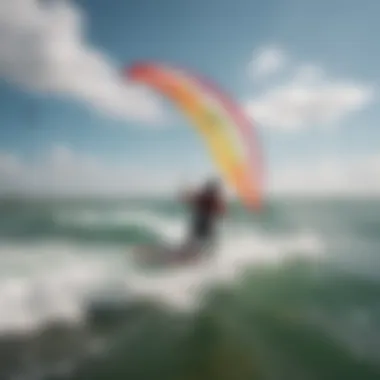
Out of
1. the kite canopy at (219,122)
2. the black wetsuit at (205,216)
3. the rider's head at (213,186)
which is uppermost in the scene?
the kite canopy at (219,122)

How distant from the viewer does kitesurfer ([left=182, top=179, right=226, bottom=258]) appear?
1.96m

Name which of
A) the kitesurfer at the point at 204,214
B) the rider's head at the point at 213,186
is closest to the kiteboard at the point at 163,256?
the kitesurfer at the point at 204,214

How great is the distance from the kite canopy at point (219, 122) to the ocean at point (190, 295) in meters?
0.13

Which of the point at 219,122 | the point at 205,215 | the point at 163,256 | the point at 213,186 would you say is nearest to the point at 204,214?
the point at 205,215

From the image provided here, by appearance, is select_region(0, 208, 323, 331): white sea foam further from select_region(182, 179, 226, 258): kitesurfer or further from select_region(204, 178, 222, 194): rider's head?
select_region(204, 178, 222, 194): rider's head

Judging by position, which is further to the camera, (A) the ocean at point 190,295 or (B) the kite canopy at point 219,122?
(B) the kite canopy at point 219,122

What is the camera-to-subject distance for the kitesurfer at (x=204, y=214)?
6.44 feet

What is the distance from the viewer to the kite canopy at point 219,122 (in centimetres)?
197

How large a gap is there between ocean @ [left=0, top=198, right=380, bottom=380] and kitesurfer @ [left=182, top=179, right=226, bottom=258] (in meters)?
0.05

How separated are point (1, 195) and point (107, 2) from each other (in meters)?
0.85

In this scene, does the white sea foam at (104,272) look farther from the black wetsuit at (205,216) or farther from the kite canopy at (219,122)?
the kite canopy at (219,122)

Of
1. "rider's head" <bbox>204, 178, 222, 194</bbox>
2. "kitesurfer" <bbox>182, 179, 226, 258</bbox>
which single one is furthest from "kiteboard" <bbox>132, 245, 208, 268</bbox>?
"rider's head" <bbox>204, 178, 222, 194</bbox>

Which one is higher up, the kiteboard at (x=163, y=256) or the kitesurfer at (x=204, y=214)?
the kitesurfer at (x=204, y=214)

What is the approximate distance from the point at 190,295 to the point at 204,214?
1.02 feet
